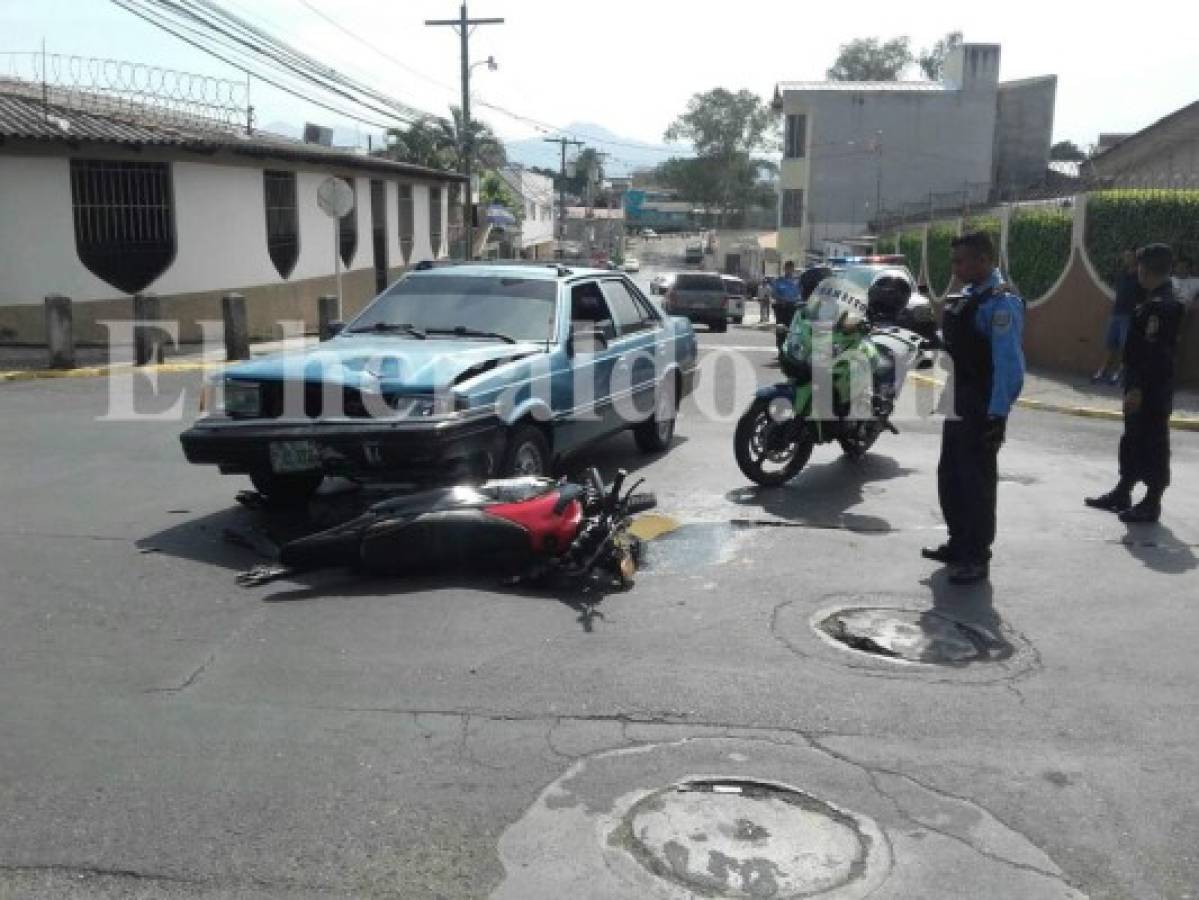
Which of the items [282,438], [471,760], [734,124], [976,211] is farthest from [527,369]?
[734,124]

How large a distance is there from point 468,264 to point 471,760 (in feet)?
17.6

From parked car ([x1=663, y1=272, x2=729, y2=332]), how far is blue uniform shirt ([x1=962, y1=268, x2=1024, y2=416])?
21482mm

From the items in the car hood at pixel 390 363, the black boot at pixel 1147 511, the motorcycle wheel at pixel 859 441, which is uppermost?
the car hood at pixel 390 363

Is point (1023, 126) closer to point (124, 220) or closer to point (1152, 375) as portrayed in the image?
point (124, 220)

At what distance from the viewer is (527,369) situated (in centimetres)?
699

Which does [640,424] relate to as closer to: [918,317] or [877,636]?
[918,317]

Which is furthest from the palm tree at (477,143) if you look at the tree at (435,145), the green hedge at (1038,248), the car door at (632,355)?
the car door at (632,355)

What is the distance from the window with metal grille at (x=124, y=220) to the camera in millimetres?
17469

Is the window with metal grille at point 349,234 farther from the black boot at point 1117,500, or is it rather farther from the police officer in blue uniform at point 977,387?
the police officer in blue uniform at point 977,387

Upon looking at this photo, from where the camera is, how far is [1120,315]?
44.0ft

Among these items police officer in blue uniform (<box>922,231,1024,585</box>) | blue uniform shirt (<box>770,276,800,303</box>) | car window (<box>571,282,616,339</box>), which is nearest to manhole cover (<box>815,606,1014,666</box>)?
police officer in blue uniform (<box>922,231,1024,585</box>)

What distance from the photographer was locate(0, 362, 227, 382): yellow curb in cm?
1405

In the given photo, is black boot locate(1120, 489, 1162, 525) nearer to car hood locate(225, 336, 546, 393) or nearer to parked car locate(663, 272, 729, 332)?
car hood locate(225, 336, 546, 393)

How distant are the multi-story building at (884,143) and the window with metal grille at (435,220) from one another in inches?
794
